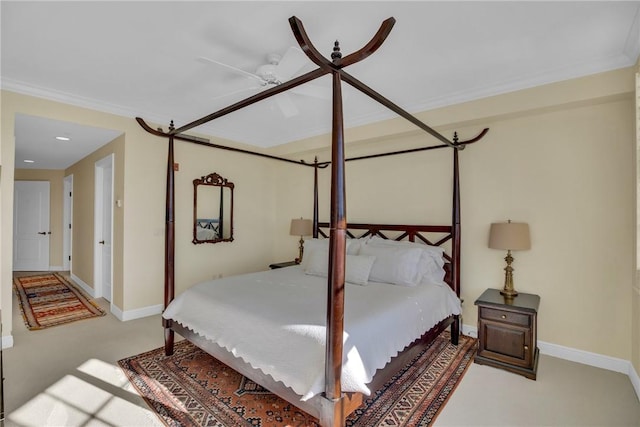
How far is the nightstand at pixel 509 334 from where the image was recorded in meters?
2.61

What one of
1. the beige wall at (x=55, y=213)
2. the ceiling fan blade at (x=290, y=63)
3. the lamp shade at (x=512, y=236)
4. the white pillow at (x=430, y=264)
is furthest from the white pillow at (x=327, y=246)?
the beige wall at (x=55, y=213)

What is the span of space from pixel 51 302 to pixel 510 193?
21.0 feet

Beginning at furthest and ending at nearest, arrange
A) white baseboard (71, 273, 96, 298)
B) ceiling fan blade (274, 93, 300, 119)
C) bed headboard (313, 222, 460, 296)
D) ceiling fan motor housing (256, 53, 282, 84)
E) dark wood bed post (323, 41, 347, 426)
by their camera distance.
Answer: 1. white baseboard (71, 273, 96, 298)
2. bed headboard (313, 222, 460, 296)
3. ceiling fan blade (274, 93, 300, 119)
4. ceiling fan motor housing (256, 53, 282, 84)
5. dark wood bed post (323, 41, 347, 426)

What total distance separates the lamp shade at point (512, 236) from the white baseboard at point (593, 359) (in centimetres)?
103

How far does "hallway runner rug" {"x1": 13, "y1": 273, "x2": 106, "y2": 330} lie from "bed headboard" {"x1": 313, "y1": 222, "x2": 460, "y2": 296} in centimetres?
368

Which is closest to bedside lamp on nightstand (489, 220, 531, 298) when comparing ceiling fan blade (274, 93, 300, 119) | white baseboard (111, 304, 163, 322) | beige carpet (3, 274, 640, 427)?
beige carpet (3, 274, 640, 427)

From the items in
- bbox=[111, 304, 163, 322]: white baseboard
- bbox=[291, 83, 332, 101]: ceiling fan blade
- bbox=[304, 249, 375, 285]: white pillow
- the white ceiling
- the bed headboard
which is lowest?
bbox=[111, 304, 163, 322]: white baseboard

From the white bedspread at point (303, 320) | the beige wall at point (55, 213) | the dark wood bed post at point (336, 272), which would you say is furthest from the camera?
the beige wall at point (55, 213)

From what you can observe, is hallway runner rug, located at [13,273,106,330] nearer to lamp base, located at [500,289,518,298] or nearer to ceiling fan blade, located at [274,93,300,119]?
ceiling fan blade, located at [274,93,300,119]

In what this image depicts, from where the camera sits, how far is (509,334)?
8.86 feet

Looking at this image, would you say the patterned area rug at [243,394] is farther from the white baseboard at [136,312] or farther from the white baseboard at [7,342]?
the white baseboard at [7,342]

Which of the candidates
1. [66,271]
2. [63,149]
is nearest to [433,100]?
[63,149]

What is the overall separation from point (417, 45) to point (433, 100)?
1168 millimetres

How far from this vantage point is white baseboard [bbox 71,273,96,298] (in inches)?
200
